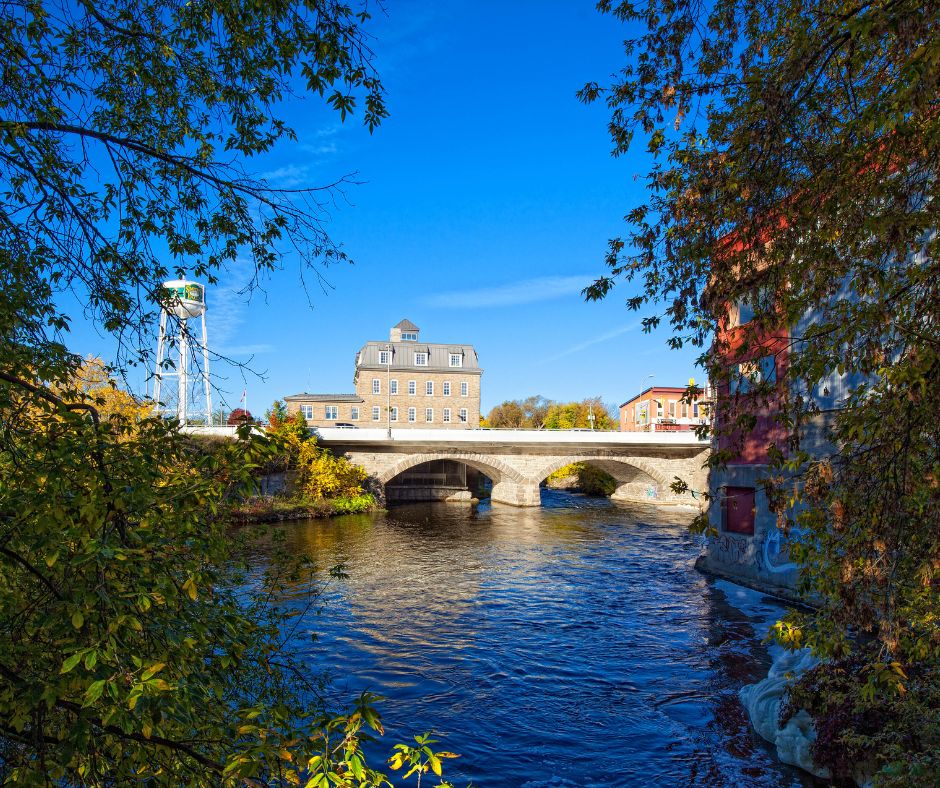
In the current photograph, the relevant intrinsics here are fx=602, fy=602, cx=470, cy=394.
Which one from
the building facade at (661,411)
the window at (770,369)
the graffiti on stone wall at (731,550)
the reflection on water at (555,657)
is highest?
the building facade at (661,411)

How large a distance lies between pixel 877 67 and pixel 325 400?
1977 inches

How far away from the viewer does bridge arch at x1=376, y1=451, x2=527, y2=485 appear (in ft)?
122

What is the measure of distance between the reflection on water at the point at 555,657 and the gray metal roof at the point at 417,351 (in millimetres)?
32135

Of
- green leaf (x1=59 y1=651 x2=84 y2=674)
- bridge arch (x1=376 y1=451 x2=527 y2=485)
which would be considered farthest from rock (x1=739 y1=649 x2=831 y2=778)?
bridge arch (x1=376 y1=451 x2=527 y2=485)

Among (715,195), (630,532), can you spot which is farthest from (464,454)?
(715,195)

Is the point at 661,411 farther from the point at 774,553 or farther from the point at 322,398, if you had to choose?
the point at 774,553

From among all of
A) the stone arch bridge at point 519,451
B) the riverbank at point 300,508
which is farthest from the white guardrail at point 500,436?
the riverbank at point 300,508

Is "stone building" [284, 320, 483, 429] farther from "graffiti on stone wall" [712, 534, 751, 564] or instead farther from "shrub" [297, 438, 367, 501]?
"graffiti on stone wall" [712, 534, 751, 564]

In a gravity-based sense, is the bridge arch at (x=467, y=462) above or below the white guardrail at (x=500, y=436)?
below

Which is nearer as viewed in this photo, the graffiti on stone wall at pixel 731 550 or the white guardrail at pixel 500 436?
the graffiti on stone wall at pixel 731 550

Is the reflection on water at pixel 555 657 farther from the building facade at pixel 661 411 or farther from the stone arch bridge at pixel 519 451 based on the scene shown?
the building facade at pixel 661 411

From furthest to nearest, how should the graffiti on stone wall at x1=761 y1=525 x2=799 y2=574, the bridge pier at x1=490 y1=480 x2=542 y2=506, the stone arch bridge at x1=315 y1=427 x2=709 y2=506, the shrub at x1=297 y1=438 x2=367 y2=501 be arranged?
1. the bridge pier at x1=490 y1=480 x2=542 y2=506
2. the stone arch bridge at x1=315 y1=427 x2=709 y2=506
3. the shrub at x1=297 y1=438 x2=367 y2=501
4. the graffiti on stone wall at x1=761 y1=525 x2=799 y2=574

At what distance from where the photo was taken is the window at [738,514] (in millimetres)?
17344

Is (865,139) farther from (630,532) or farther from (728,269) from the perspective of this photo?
(630,532)
